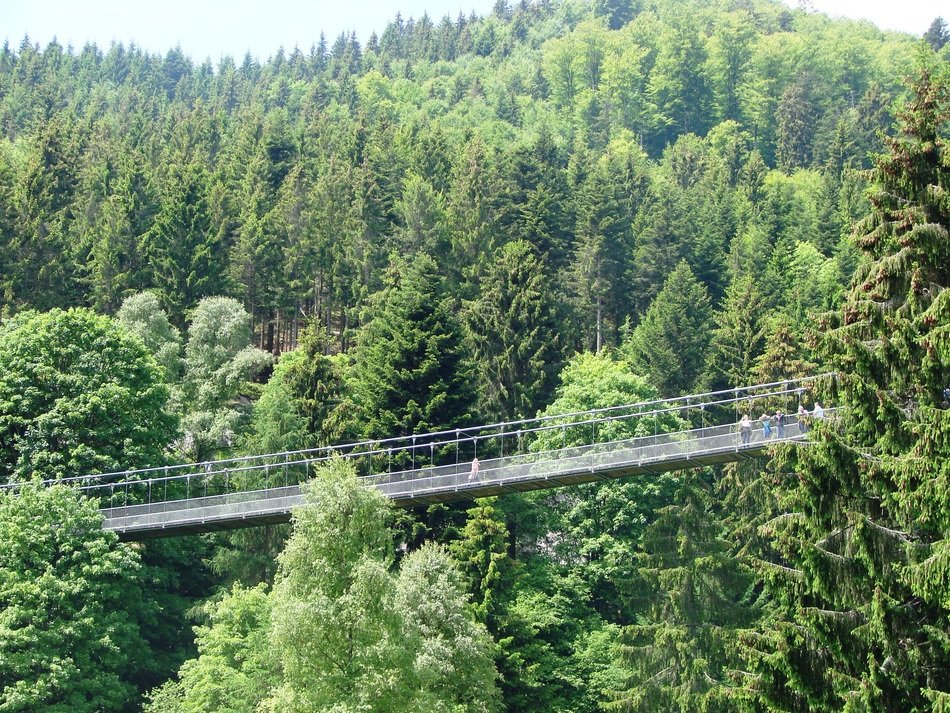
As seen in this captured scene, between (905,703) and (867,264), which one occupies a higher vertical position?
(867,264)

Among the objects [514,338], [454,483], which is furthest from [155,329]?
[454,483]

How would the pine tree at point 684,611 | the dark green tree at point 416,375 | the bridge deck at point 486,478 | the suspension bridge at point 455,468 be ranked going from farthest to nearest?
the dark green tree at point 416,375, the pine tree at point 684,611, the suspension bridge at point 455,468, the bridge deck at point 486,478

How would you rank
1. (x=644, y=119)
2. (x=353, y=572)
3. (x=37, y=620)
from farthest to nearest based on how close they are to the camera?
(x=644, y=119) → (x=37, y=620) → (x=353, y=572)

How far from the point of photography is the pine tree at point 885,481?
19031mm

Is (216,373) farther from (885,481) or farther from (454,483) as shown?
(885,481)

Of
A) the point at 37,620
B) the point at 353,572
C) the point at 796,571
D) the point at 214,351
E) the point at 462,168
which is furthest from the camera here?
the point at 462,168

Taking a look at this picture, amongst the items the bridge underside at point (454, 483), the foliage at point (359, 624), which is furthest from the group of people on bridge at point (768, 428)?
the foliage at point (359, 624)

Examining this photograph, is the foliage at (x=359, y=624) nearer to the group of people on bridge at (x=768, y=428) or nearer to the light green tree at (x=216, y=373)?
the group of people on bridge at (x=768, y=428)

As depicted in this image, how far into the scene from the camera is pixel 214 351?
65.7 metres

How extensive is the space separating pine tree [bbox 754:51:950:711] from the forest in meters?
0.05

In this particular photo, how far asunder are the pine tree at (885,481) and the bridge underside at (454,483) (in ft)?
55.0

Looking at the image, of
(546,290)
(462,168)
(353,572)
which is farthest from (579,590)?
(462,168)

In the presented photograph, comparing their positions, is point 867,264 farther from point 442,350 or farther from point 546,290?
point 546,290

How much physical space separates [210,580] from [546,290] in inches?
919
